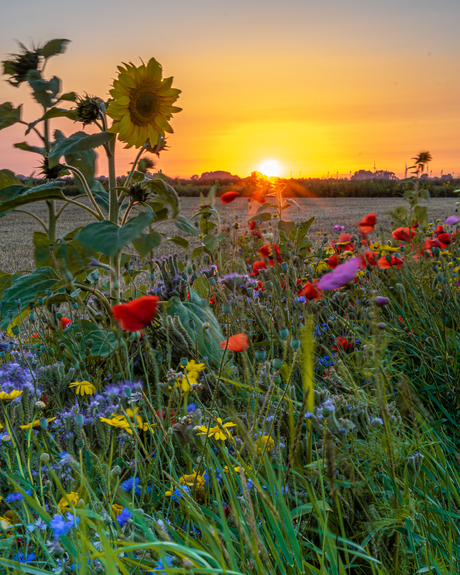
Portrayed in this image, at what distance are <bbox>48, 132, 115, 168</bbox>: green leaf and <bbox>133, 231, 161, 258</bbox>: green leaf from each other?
0.33 metres

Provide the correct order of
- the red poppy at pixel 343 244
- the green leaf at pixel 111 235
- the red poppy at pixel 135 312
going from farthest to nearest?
the red poppy at pixel 343 244 → the green leaf at pixel 111 235 → the red poppy at pixel 135 312

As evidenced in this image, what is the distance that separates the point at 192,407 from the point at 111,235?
0.53 metres

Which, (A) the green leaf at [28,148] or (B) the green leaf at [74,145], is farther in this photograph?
(A) the green leaf at [28,148]

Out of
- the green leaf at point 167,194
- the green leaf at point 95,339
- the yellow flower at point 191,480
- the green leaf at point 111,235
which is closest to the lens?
the yellow flower at point 191,480

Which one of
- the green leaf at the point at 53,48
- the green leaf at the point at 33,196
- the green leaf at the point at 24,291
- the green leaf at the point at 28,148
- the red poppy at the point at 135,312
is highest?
the green leaf at the point at 53,48

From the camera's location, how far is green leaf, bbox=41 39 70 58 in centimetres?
176

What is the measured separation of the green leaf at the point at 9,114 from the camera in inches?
67.5

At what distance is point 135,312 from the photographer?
1056mm

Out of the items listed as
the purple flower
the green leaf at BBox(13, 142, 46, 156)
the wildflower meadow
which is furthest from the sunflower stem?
the purple flower

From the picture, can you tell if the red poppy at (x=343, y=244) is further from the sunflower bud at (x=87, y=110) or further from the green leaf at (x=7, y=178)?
the green leaf at (x=7, y=178)

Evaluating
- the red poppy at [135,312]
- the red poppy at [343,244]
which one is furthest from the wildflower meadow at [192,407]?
the red poppy at [343,244]

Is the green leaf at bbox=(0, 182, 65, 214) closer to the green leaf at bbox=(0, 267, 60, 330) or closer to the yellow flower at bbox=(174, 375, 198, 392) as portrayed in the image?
the green leaf at bbox=(0, 267, 60, 330)

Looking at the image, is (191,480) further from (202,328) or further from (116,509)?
(202,328)

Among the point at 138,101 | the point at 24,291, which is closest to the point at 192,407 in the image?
the point at 24,291
